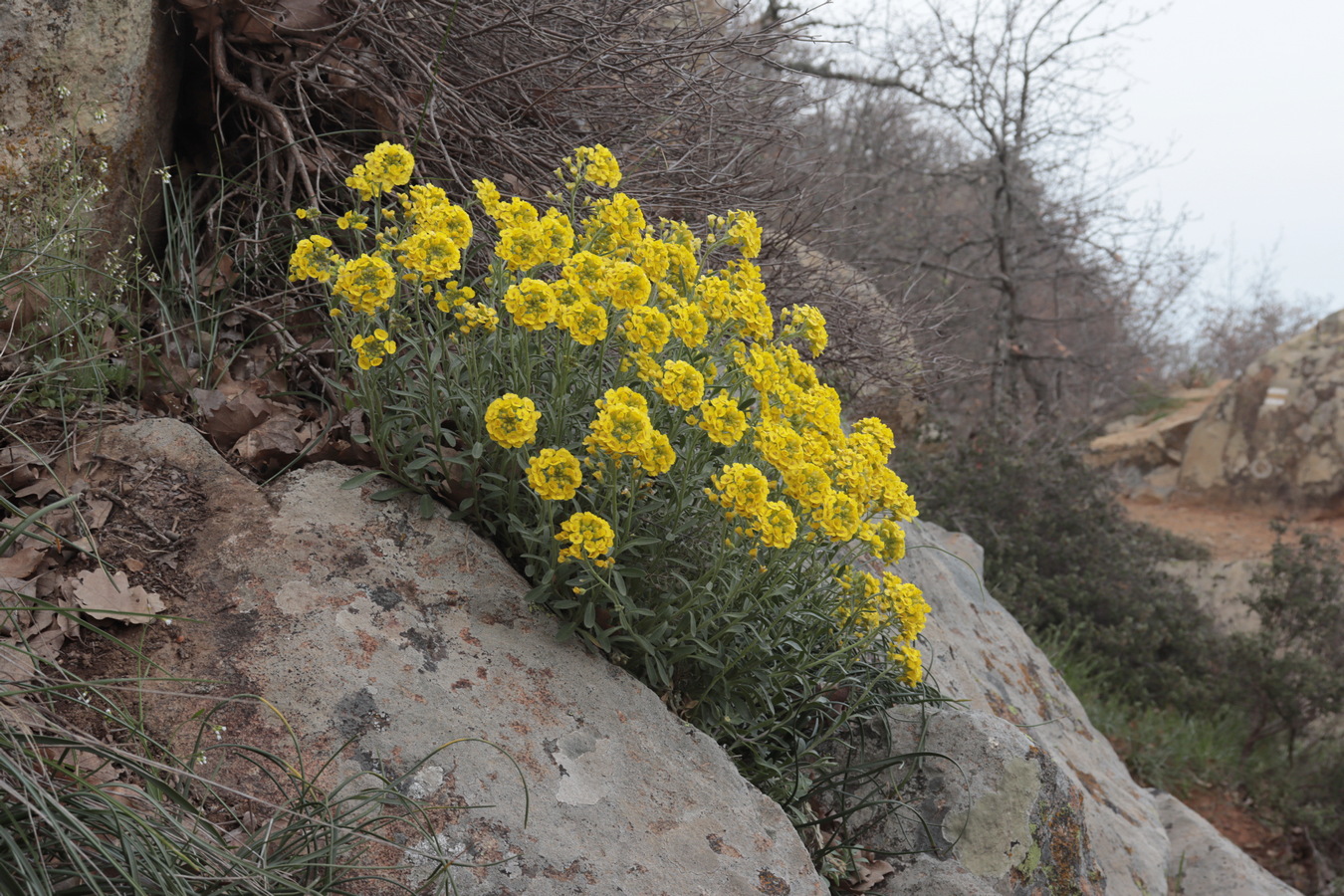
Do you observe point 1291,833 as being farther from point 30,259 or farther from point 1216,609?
point 30,259

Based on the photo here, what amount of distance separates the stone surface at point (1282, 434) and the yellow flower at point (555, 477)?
13.1m

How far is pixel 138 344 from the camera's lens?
289cm

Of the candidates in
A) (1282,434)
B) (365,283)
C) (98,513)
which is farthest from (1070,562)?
(1282,434)

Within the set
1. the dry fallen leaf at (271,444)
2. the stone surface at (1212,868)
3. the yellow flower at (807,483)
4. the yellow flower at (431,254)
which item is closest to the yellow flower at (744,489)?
the yellow flower at (807,483)

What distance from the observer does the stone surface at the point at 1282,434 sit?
12.1 m

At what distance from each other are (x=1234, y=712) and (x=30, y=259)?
7776mm

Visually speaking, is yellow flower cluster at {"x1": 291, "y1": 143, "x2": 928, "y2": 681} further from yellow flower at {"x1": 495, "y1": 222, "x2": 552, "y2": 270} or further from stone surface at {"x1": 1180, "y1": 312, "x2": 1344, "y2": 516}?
stone surface at {"x1": 1180, "y1": 312, "x2": 1344, "y2": 516}

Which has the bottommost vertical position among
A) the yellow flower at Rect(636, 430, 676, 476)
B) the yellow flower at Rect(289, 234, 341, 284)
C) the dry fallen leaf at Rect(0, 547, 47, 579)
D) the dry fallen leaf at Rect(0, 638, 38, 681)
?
the dry fallen leaf at Rect(0, 638, 38, 681)

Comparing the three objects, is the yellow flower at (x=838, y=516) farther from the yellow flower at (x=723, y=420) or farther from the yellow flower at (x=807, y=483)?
the yellow flower at (x=723, y=420)

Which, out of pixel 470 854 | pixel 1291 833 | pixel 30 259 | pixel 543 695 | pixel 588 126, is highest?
pixel 588 126

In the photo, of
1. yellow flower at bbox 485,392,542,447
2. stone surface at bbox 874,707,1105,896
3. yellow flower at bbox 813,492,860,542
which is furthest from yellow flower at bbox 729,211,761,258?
stone surface at bbox 874,707,1105,896

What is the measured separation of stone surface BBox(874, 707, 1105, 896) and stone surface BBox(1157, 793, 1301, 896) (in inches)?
65.7

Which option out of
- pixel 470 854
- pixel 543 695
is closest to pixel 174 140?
pixel 543 695

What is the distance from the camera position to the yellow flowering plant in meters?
2.28
